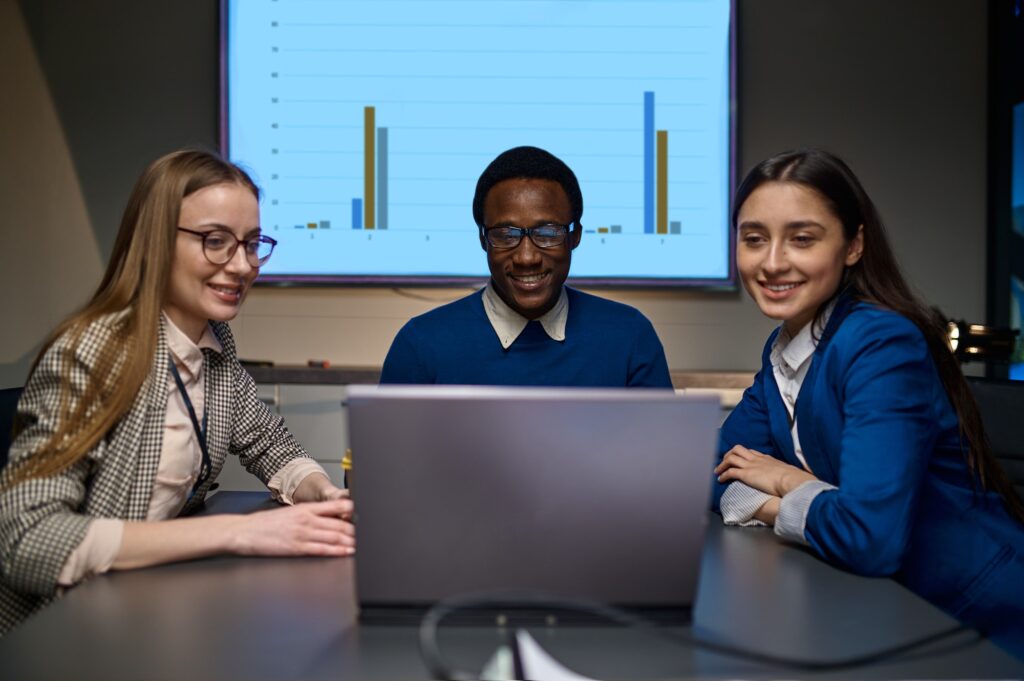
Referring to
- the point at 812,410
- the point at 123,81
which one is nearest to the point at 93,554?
the point at 812,410

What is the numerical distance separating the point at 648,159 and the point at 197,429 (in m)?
2.11

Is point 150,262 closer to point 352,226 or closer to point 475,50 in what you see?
point 352,226

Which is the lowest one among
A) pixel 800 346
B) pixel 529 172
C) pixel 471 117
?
pixel 800 346

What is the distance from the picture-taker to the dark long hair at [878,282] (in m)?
1.41

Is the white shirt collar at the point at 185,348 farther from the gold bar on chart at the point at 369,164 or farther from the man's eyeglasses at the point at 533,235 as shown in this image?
the gold bar on chart at the point at 369,164

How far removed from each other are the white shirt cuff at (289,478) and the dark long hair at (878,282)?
861 millimetres

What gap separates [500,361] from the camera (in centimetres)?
188

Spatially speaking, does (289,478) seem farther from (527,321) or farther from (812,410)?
(812,410)

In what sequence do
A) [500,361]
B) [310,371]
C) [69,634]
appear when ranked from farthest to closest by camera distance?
[310,371]
[500,361]
[69,634]

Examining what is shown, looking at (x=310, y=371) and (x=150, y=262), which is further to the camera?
(x=310, y=371)

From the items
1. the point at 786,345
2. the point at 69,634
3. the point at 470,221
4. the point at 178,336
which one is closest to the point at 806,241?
the point at 786,345

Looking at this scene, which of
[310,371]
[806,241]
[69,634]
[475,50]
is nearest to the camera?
[69,634]

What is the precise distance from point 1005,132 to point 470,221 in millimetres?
1821

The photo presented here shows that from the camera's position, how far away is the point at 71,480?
47.0 inches
